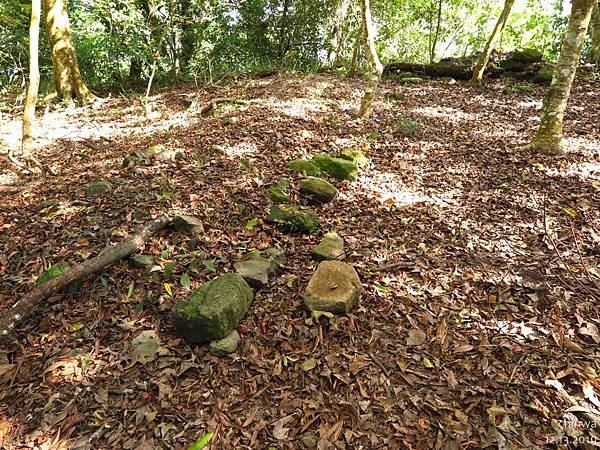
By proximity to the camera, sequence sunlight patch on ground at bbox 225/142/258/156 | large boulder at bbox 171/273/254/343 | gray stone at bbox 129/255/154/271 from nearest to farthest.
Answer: large boulder at bbox 171/273/254/343 < gray stone at bbox 129/255/154/271 < sunlight patch on ground at bbox 225/142/258/156

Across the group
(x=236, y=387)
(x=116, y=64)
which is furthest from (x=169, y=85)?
(x=236, y=387)

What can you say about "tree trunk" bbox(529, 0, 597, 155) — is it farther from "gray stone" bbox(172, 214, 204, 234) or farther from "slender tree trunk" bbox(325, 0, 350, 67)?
"slender tree trunk" bbox(325, 0, 350, 67)

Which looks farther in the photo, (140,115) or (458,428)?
(140,115)

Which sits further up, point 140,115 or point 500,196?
point 140,115

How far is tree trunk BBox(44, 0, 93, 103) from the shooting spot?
376 inches

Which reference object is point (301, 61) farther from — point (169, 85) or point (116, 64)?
point (116, 64)

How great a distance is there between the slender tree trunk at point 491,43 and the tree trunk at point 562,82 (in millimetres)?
5033

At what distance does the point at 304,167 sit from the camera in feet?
18.0

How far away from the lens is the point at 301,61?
16031mm

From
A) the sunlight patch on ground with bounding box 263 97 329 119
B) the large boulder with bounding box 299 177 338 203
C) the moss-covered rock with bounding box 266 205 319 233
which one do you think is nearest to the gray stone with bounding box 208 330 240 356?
the moss-covered rock with bounding box 266 205 319 233

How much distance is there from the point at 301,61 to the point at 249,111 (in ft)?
31.2

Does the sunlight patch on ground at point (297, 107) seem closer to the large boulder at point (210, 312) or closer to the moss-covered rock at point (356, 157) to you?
the moss-covered rock at point (356, 157)

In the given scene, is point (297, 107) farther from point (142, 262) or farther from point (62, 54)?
point (62, 54)

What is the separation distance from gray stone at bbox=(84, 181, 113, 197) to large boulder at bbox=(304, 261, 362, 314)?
3.31m
